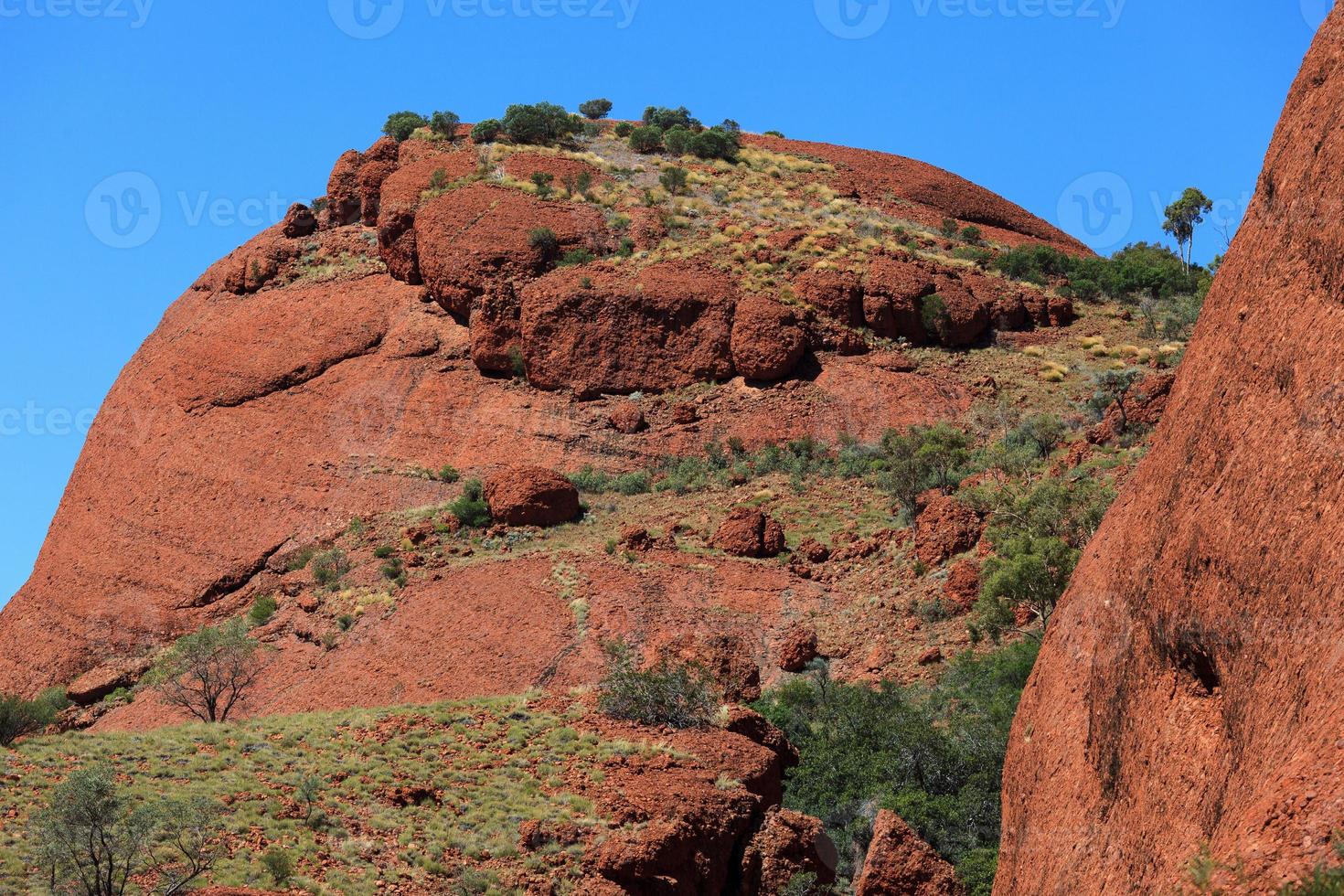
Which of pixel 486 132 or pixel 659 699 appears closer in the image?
pixel 659 699

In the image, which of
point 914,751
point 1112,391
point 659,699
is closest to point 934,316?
point 1112,391

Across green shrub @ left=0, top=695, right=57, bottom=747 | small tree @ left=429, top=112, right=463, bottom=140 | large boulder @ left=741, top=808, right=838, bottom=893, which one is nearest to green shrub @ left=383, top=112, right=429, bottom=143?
small tree @ left=429, top=112, right=463, bottom=140

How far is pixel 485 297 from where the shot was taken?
159ft

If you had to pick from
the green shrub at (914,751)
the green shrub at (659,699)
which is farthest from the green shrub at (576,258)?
the green shrub at (659,699)

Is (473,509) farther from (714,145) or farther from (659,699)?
(714,145)

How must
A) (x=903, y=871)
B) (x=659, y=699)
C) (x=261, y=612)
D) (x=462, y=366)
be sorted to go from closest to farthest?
1. (x=903, y=871)
2. (x=659, y=699)
3. (x=261, y=612)
4. (x=462, y=366)

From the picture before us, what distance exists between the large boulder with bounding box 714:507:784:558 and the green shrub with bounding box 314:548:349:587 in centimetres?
1034

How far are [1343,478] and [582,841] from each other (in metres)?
13.0

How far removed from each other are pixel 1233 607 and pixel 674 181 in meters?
47.1

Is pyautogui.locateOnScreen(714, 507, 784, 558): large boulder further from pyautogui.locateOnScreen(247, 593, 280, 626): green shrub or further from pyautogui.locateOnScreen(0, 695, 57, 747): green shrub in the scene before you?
pyautogui.locateOnScreen(0, 695, 57, 747): green shrub

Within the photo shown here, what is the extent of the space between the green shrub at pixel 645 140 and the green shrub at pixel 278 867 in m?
45.8

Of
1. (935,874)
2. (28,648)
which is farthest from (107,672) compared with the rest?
(935,874)

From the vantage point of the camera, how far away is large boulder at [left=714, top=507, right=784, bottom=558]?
125 feet

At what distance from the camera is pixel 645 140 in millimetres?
60625
